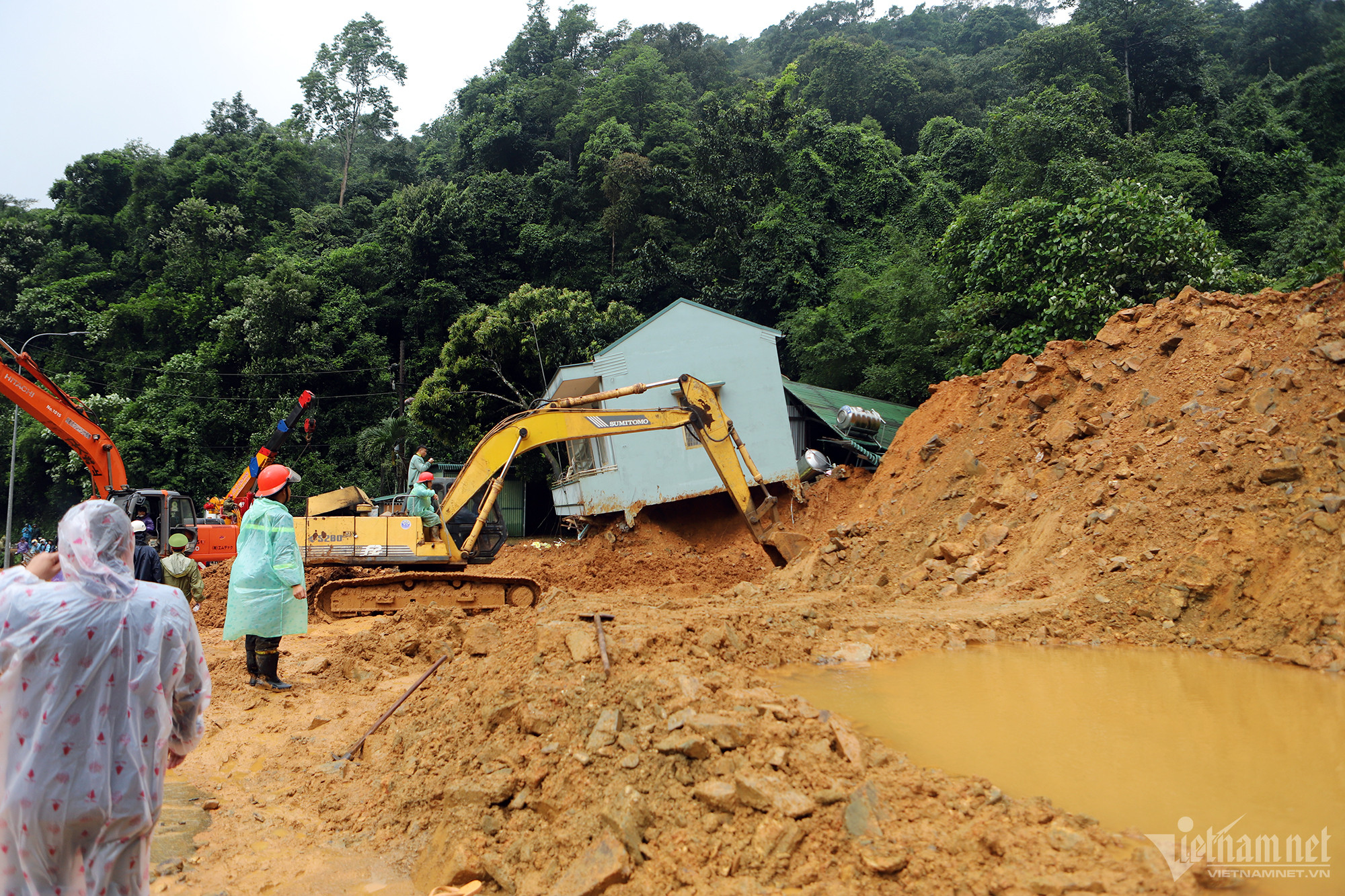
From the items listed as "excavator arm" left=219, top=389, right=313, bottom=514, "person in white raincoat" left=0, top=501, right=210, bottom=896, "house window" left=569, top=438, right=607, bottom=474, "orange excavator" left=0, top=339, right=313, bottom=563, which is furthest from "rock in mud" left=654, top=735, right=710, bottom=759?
"house window" left=569, top=438, right=607, bottom=474

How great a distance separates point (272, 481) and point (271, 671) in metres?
1.57

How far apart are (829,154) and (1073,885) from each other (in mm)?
31791

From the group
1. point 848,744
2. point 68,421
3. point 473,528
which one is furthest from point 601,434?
point 68,421

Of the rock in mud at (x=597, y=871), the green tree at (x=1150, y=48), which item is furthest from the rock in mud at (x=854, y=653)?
the green tree at (x=1150, y=48)

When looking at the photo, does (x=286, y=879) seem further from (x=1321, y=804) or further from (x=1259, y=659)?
(x=1259, y=659)

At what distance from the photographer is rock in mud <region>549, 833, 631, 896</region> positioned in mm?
3379

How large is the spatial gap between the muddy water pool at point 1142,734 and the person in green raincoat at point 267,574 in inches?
153

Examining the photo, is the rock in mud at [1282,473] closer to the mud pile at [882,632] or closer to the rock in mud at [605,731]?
the mud pile at [882,632]

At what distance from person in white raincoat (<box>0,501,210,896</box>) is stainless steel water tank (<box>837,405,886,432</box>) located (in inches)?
676

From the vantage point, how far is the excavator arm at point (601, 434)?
10984mm

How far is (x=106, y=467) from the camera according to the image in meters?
12.9

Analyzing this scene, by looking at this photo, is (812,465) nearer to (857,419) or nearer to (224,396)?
(857,419)

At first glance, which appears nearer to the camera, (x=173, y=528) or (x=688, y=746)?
(x=688, y=746)

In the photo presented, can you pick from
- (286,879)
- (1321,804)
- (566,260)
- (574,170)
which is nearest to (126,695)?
(286,879)
